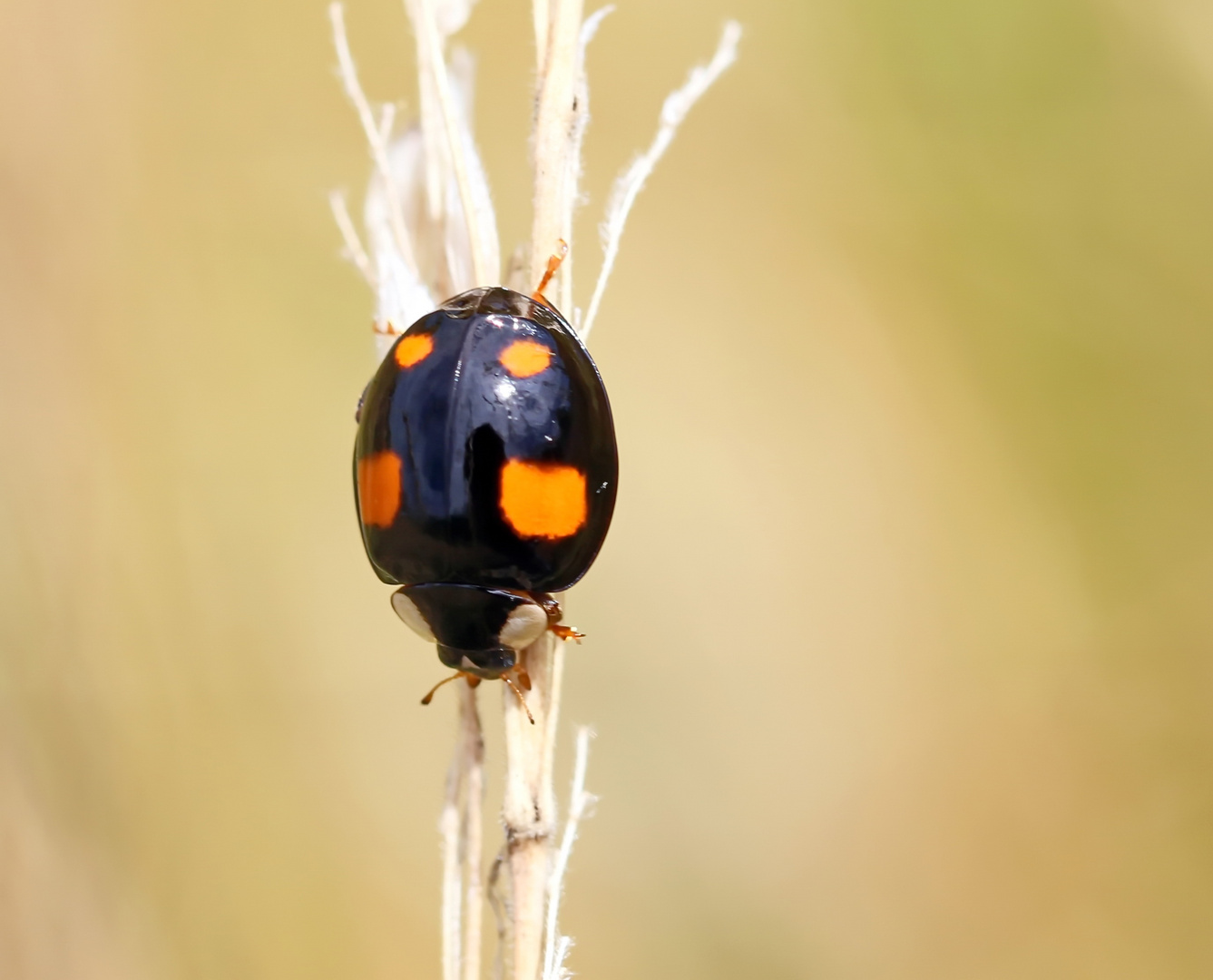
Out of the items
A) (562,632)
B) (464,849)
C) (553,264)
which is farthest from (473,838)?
(553,264)

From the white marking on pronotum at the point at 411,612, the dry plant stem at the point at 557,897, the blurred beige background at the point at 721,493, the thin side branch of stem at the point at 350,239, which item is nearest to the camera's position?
the dry plant stem at the point at 557,897

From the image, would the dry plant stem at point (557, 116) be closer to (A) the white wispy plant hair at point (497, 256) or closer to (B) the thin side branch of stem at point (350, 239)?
(A) the white wispy plant hair at point (497, 256)

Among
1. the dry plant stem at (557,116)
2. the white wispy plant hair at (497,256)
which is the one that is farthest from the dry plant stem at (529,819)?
the dry plant stem at (557,116)

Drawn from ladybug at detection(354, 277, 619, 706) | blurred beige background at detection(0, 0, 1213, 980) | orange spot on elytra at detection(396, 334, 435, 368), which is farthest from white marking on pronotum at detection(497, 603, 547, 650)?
blurred beige background at detection(0, 0, 1213, 980)

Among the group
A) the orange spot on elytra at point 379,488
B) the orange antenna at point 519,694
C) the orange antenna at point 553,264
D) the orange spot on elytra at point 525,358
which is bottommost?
the orange antenna at point 519,694

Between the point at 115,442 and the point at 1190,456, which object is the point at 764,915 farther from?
the point at 115,442

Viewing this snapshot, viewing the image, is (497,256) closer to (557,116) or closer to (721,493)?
(557,116)

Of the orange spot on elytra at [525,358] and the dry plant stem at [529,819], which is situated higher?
the orange spot on elytra at [525,358]
